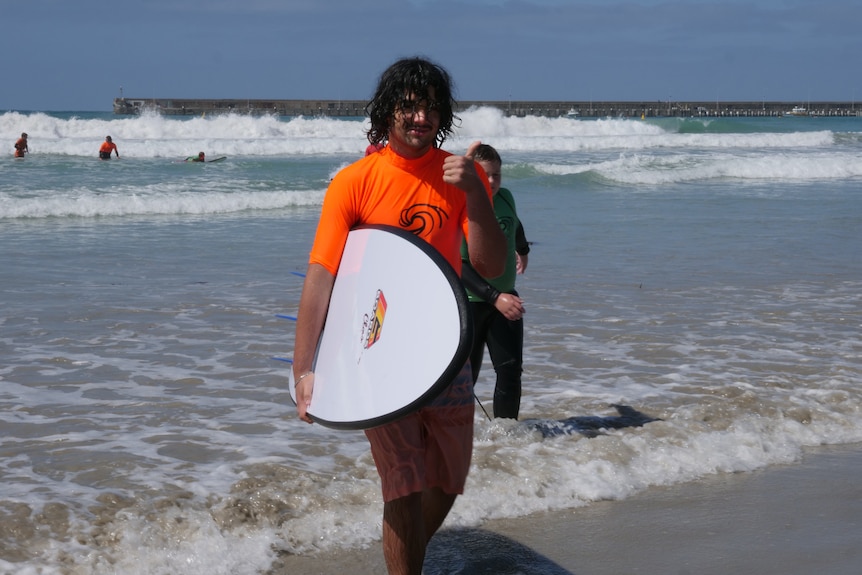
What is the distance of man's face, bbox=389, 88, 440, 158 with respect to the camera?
9.38 ft

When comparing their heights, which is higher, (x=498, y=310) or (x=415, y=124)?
(x=415, y=124)

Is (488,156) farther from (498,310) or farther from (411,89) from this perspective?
(411,89)

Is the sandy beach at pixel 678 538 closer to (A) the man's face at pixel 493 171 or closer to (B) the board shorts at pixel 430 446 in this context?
(B) the board shorts at pixel 430 446

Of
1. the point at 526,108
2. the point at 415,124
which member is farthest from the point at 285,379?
the point at 526,108

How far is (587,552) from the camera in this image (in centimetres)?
393

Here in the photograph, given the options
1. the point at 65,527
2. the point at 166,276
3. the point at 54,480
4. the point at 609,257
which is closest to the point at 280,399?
the point at 54,480

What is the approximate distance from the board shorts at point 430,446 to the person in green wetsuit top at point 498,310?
1355 mm

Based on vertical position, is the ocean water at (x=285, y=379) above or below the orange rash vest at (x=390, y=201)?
below

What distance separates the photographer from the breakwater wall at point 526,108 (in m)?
91.7

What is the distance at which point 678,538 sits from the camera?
4.02 m

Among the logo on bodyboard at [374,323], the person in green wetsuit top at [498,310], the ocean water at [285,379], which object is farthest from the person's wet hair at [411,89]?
the ocean water at [285,379]

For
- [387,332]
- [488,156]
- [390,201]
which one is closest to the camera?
[387,332]

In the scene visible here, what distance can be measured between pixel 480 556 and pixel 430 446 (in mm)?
1123

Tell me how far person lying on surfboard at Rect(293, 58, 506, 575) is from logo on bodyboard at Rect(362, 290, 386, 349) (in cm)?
15
